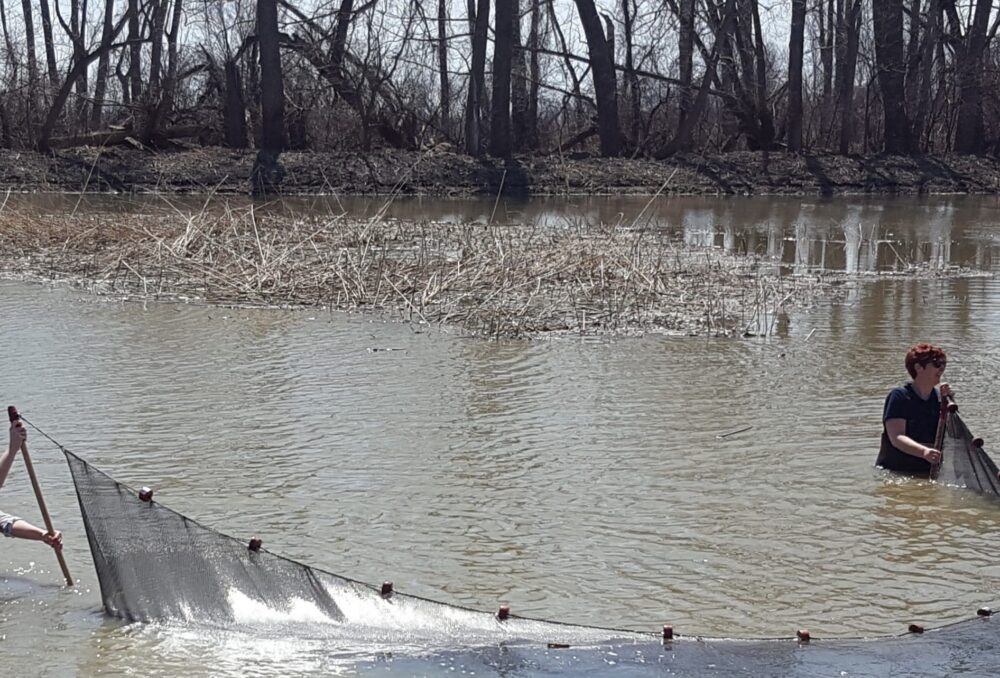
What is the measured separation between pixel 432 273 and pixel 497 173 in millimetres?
16262

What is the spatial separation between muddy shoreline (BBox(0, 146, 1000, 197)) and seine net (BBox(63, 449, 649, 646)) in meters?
21.2

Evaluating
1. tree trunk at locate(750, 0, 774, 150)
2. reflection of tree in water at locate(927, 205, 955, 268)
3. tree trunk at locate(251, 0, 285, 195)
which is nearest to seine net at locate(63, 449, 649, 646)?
reflection of tree in water at locate(927, 205, 955, 268)

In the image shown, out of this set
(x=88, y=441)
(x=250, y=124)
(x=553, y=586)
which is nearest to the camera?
(x=553, y=586)

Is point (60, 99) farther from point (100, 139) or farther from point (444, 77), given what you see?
point (444, 77)

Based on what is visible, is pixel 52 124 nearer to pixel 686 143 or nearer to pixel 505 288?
pixel 686 143

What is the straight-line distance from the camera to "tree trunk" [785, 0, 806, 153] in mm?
32312

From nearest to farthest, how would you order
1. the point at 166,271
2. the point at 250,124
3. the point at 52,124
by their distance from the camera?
the point at 166,271 → the point at 52,124 → the point at 250,124

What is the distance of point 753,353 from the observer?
10641 mm

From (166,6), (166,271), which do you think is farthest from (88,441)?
(166,6)

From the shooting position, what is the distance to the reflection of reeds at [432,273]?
1203cm

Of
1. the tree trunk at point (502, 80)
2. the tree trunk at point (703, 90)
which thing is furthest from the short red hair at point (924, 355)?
the tree trunk at point (703, 90)

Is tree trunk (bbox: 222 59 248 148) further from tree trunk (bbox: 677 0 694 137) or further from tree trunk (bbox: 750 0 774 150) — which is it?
tree trunk (bbox: 750 0 774 150)

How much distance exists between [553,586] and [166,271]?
378 inches

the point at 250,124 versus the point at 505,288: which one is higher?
the point at 250,124
